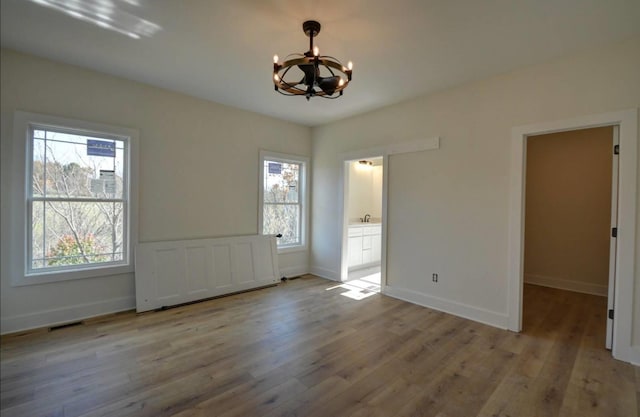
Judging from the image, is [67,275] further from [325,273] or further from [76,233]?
[325,273]

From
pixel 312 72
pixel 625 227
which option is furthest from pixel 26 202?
pixel 625 227

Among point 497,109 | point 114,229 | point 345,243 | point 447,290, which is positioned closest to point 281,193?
point 345,243

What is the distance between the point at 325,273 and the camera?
5406 mm

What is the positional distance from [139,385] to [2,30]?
325 cm

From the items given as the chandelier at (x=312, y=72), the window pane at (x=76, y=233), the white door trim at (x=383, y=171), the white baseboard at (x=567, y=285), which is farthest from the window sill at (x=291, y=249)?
the white baseboard at (x=567, y=285)

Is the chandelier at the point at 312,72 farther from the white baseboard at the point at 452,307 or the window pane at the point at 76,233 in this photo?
the white baseboard at the point at 452,307

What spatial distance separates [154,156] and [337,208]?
2.92 m

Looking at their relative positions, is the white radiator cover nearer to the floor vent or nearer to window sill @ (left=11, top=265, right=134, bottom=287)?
window sill @ (left=11, top=265, right=134, bottom=287)

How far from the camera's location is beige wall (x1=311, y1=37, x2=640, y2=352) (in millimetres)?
2783

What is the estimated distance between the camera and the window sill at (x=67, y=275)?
3039 millimetres

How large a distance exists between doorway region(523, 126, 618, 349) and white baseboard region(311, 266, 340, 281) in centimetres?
291

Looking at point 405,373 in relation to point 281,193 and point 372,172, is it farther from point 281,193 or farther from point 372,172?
point 372,172

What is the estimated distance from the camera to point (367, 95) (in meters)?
3.98

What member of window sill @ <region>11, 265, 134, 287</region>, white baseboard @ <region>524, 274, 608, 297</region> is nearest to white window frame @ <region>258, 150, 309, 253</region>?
window sill @ <region>11, 265, 134, 287</region>
